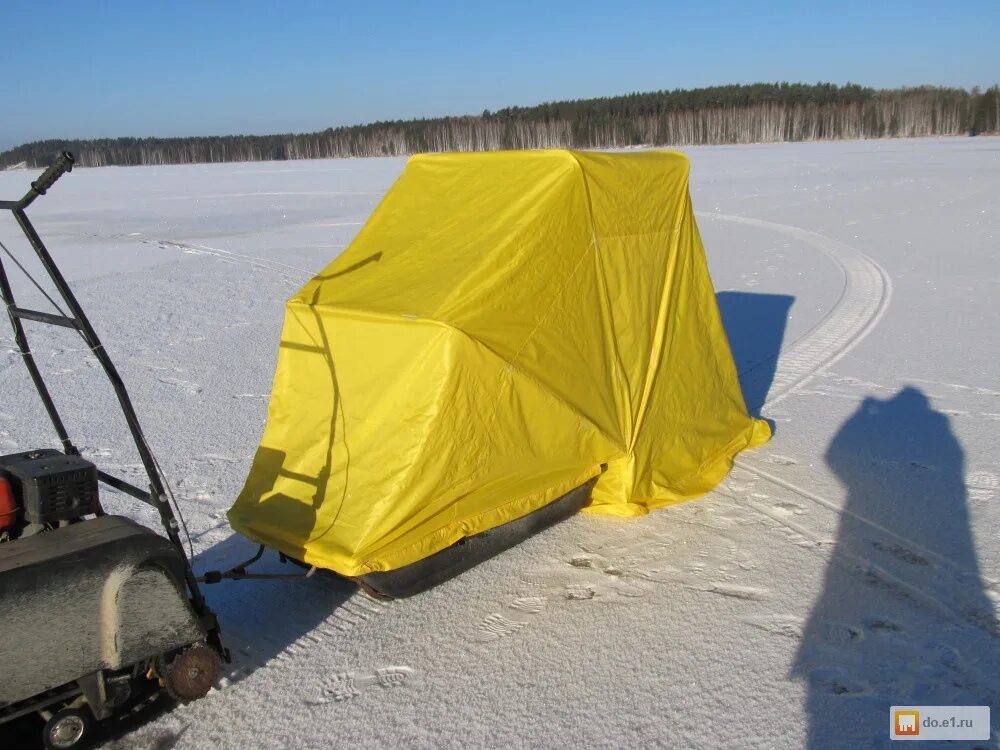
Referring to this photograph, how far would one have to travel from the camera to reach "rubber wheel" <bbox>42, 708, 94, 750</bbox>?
116 inches

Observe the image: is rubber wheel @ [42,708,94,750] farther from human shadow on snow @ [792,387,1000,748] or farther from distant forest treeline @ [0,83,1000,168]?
distant forest treeline @ [0,83,1000,168]

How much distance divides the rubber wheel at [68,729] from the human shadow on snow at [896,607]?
251cm

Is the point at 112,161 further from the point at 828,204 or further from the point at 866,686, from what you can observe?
the point at 866,686

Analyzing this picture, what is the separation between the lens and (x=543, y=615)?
3895mm

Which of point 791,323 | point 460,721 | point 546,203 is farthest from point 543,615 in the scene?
point 791,323

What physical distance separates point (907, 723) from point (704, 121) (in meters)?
54.8

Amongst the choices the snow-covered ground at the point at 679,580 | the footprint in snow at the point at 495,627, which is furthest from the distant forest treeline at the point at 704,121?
the footprint in snow at the point at 495,627

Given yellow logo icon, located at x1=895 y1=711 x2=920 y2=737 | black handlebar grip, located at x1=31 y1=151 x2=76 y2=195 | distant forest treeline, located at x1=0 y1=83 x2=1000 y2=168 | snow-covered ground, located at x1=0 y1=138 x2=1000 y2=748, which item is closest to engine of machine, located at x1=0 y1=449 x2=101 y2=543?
snow-covered ground, located at x1=0 y1=138 x2=1000 y2=748

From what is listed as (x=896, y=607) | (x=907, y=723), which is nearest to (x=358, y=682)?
(x=907, y=723)

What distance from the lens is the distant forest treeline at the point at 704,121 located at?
168 feet

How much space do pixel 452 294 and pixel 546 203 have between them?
78 cm

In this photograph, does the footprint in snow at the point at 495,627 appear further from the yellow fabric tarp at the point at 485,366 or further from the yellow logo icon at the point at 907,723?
the yellow logo icon at the point at 907,723

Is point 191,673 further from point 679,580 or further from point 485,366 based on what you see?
point 679,580

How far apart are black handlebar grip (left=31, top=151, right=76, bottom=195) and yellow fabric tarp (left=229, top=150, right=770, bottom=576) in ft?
5.12
